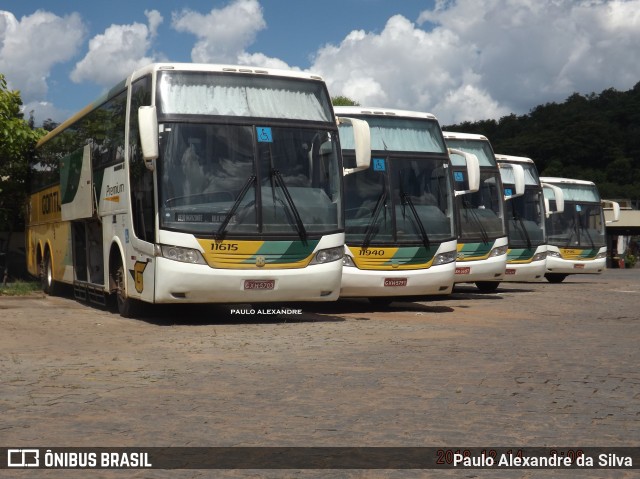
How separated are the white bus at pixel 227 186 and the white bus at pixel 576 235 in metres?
17.8

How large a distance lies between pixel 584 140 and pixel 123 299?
9747cm

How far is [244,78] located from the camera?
14562 millimetres

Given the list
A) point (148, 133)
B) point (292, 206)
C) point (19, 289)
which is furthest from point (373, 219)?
point (19, 289)

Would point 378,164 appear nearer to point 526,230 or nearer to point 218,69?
point 218,69

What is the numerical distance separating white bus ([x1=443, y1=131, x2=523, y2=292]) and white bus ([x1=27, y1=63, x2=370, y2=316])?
7144mm

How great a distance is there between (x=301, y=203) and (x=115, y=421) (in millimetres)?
7710

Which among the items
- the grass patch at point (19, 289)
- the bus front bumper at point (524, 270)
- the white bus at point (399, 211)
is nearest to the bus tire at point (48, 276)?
the grass patch at point (19, 289)

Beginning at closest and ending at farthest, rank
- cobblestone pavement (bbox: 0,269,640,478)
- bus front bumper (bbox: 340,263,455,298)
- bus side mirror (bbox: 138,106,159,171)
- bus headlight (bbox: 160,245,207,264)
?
cobblestone pavement (bbox: 0,269,640,478) < bus side mirror (bbox: 138,106,159,171) < bus headlight (bbox: 160,245,207,264) < bus front bumper (bbox: 340,263,455,298)

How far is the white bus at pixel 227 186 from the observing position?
44.9 ft

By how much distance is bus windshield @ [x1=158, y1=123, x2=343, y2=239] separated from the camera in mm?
13688

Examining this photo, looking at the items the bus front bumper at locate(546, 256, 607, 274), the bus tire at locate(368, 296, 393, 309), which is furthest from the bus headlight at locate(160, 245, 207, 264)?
the bus front bumper at locate(546, 256, 607, 274)

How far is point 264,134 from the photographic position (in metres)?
14.2

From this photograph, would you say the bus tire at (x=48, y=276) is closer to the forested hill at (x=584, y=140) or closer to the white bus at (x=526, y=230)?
the white bus at (x=526, y=230)

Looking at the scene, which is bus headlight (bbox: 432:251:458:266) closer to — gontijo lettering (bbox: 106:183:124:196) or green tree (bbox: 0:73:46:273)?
gontijo lettering (bbox: 106:183:124:196)
